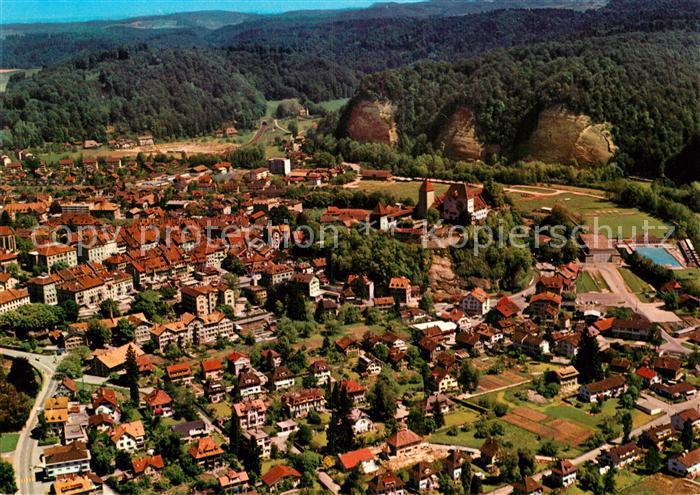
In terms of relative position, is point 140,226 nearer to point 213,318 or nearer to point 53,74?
point 213,318

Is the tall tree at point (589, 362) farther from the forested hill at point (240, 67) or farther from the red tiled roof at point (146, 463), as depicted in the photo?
the forested hill at point (240, 67)

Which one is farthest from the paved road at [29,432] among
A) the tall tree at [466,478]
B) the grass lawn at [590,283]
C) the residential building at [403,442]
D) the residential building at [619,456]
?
the grass lawn at [590,283]

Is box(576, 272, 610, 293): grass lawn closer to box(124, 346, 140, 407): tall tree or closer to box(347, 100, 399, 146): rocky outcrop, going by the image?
box(124, 346, 140, 407): tall tree

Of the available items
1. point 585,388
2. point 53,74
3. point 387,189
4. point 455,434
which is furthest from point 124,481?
point 53,74

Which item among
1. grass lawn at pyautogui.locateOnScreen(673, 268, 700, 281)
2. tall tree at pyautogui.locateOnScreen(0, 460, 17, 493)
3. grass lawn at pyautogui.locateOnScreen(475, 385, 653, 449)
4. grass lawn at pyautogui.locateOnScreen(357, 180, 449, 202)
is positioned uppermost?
grass lawn at pyautogui.locateOnScreen(357, 180, 449, 202)

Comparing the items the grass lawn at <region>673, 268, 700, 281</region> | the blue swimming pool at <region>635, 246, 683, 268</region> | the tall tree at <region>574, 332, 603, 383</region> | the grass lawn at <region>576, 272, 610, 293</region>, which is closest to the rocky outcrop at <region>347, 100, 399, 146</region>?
the blue swimming pool at <region>635, 246, 683, 268</region>

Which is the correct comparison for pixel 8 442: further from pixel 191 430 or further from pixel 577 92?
pixel 577 92
